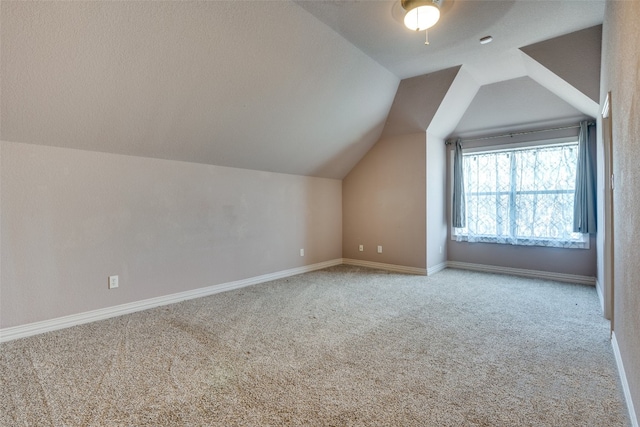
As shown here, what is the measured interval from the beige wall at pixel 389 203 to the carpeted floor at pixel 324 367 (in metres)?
1.65

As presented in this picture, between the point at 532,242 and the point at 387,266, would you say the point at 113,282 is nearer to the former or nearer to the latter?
the point at 387,266

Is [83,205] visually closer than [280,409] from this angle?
No

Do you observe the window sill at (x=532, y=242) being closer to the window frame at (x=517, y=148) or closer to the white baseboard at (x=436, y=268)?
the window frame at (x=517, y=148)

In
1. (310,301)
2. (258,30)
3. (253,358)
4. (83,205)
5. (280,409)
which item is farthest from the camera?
(310,301)

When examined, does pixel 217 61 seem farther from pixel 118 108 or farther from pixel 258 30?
pixel 118 108

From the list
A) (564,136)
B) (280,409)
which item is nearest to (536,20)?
(564,136)

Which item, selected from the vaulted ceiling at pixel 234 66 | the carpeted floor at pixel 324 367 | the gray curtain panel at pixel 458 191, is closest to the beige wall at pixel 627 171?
the carpeted floor at pixel 324 367

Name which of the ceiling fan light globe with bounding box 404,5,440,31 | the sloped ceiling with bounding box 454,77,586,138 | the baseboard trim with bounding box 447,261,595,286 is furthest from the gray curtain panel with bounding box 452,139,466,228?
the ceiling fan light globe with bounding box 404,5,440,31

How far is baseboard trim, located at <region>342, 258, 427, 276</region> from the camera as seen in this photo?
4832 mm

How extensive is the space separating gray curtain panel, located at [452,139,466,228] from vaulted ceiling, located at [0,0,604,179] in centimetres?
119

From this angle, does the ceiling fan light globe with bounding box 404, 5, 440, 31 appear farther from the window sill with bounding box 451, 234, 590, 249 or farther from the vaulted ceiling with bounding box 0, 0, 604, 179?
the window sill with bounding box 451, 234, 590, 249

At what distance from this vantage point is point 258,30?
265 centimetres

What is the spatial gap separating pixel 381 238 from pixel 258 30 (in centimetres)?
364

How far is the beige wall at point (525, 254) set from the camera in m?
4.29
